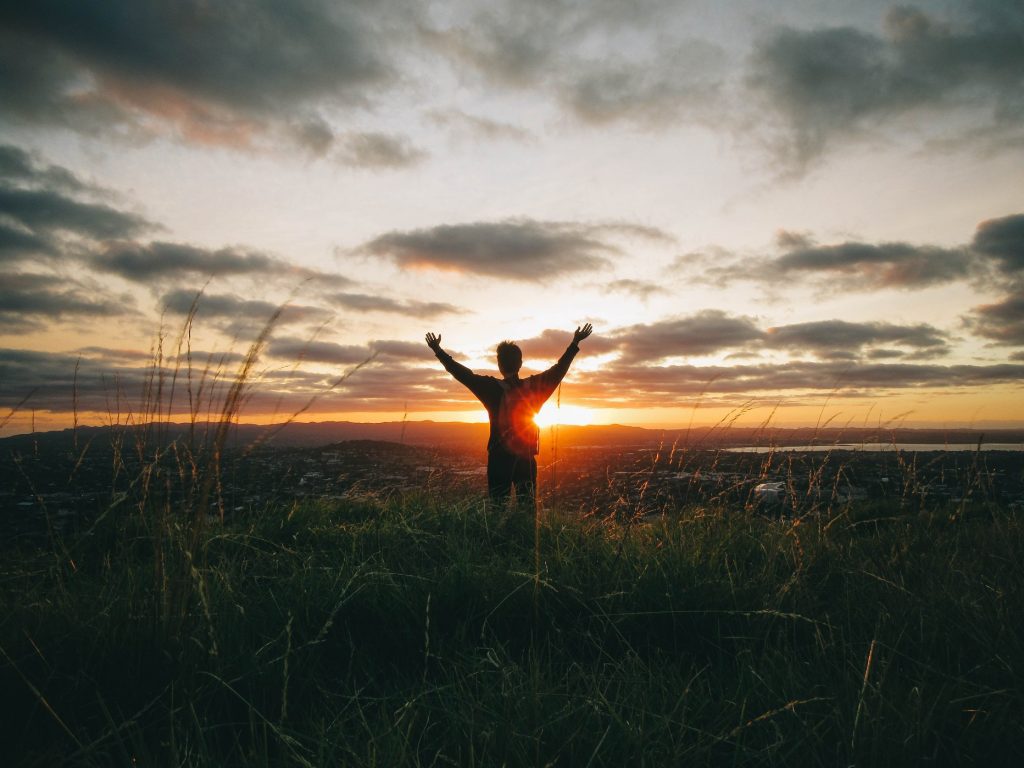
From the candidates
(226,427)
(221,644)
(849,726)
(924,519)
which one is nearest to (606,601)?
(849,726)

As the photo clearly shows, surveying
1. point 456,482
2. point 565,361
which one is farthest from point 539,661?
point 456,482

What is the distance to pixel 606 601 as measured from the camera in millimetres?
2869

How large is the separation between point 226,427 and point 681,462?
366 centimetres

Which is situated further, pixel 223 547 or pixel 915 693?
pixel 223 547

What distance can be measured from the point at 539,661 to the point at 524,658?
0.87ft

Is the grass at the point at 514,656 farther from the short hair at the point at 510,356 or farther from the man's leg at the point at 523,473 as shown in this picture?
the short hair at the point at 510,356

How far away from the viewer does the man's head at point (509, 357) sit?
6309mm

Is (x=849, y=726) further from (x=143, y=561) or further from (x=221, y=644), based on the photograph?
(x=143, y=561)

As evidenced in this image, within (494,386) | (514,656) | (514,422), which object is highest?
(494,386)

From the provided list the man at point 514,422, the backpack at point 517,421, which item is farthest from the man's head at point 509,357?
the backpack at point 517,421

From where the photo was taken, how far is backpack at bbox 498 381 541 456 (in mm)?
6293

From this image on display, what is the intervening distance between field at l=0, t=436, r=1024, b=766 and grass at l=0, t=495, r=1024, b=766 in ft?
0.04

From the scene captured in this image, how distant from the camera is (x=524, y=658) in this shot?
101 inches

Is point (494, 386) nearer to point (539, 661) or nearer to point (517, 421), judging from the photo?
point (517, 421)
